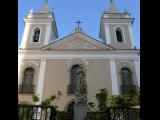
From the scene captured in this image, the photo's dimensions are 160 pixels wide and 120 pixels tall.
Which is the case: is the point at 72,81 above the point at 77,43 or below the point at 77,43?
below

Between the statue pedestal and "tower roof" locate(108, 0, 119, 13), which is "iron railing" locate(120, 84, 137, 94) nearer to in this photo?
the statue pedestal

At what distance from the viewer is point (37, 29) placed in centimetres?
2647

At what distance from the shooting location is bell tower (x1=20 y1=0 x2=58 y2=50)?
81.5ft

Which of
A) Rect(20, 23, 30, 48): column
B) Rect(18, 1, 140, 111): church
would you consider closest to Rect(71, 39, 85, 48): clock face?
Rect(18, 1, 140, 111): church

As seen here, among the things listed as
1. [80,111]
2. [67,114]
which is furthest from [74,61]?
[80,111]

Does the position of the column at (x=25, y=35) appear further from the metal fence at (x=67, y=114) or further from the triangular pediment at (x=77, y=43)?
the metal fence at (x=67, y=114)

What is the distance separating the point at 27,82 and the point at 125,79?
8828 mm

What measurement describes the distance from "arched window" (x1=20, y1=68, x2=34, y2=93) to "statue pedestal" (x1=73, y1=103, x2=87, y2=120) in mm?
10183

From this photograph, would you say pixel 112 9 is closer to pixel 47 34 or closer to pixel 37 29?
pixel 47 34

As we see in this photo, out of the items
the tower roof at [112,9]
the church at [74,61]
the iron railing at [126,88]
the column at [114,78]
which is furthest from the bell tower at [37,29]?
the iron railing at [126,88]
